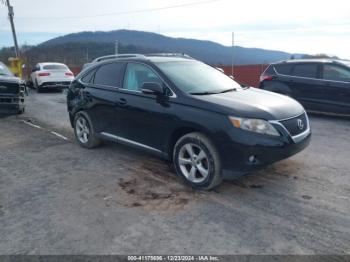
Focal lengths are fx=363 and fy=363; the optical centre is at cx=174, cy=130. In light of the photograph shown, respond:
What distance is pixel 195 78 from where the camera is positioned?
18.2 feet

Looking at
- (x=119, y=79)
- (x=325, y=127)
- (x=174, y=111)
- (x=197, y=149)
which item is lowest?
(x=325, y=127)

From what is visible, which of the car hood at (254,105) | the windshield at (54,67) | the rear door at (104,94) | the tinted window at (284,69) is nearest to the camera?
the car hood at (254,105)

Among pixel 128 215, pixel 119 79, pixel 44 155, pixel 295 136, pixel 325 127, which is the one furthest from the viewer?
pixel 325 127

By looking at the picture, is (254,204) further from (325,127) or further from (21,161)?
(325,127)

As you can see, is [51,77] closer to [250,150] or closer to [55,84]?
[55,84]

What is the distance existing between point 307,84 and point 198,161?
6.27 m

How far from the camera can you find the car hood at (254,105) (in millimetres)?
4492

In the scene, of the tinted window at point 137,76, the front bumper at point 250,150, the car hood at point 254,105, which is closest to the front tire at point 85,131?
the tinted window at point 137,76

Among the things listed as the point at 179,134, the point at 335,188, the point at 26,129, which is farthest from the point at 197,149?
the point at 26,129

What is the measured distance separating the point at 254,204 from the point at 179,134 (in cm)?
142

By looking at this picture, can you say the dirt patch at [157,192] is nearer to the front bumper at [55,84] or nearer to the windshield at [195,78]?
the windshield at [195,78]

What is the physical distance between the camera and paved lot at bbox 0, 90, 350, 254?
3.50 m

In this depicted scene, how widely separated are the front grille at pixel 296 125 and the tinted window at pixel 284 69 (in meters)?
5.64

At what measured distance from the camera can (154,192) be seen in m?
4.77
